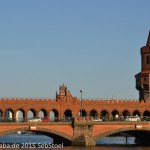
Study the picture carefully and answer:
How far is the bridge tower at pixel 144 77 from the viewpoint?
12094 centimetres

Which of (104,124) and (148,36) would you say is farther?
(148,36)

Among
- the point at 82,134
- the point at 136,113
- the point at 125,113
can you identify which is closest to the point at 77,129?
the point at 82,134

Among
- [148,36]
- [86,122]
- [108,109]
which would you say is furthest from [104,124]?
[148,36]

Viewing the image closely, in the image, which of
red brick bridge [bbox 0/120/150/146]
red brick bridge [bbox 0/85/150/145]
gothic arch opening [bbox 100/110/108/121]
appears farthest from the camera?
gothic arch opening [bbox 100/110/108/121]

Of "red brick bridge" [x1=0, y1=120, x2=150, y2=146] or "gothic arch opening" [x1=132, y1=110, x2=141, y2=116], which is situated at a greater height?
"gothic arch opening" [x1=132, y1=110, x2=141, y2=116]

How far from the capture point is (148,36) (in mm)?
126000

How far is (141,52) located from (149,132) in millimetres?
26507

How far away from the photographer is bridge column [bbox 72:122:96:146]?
97500mm

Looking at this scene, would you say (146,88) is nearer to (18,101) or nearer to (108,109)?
(108,109)

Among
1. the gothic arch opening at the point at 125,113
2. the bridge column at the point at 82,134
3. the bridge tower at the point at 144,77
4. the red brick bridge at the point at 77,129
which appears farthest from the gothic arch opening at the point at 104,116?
the bridge tower at the point at 144,77

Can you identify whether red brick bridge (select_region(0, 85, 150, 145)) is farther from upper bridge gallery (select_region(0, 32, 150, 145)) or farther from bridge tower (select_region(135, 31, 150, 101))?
bridge tower (select_region(135, 31, 150, 101))

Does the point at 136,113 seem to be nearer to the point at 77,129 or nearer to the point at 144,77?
the point at 144,77

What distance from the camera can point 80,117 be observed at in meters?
101

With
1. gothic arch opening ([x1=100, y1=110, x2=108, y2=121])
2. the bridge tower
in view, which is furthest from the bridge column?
the bridge tower
